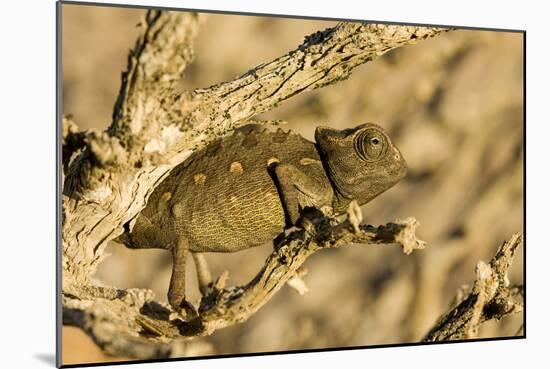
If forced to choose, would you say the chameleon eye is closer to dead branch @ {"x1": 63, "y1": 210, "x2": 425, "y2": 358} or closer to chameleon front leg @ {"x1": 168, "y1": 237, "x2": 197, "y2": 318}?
dead branch @ {"x1": 63, "y1": 210, "x2": 425, "y2": 358}

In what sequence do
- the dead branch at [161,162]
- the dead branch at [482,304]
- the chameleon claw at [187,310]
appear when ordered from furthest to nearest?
the dead branch at [482,304] < the chameleon claw at [187,310] < the dead branch at [161,162]

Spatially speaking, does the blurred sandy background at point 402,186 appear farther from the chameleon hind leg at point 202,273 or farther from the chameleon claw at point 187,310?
the chameleon claw at point 187,310

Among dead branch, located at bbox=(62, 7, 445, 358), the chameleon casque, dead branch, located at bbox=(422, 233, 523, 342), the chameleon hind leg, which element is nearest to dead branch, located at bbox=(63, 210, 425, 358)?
dead branch, located at bbox=(62, 7, 445, 358)

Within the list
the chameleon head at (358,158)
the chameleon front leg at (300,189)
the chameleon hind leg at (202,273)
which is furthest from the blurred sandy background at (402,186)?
the chameleon front leg at (300,189)

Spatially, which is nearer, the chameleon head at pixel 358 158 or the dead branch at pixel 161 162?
the dead branch at pixel 161 162

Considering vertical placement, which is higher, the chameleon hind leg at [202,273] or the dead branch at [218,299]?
the chameleon hind leg at [202,273]

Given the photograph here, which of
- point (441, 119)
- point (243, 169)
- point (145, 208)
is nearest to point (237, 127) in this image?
point (243, 169)

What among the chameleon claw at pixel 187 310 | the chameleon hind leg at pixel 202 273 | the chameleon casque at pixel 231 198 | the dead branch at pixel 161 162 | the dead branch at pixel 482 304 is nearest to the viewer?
the dead branch at pixel 161 162

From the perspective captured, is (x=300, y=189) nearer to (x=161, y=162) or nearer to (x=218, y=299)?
(x=218, y=299)
